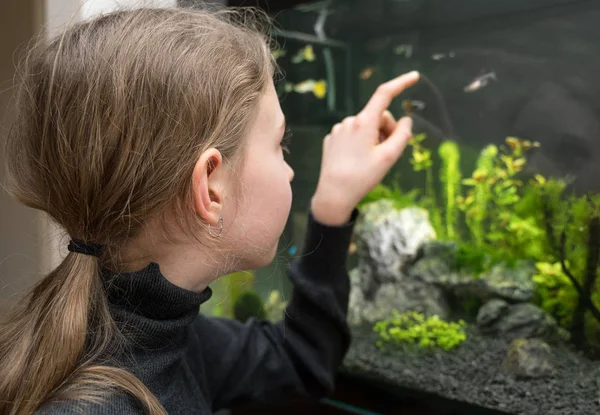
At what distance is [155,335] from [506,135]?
967 millimetres

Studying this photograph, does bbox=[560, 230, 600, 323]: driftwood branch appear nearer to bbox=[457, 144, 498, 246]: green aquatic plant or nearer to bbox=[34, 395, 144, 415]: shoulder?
bbox=[457, 144, 498, 246]: green aquatic plant

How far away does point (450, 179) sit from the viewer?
156cm

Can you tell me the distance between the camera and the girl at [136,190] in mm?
854

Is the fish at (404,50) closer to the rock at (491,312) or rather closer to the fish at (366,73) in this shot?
the fish at (366,73)

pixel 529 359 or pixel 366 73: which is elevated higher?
pixel 366 73

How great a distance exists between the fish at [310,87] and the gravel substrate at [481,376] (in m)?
0.74

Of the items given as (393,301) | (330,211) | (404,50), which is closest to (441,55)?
(404,50)

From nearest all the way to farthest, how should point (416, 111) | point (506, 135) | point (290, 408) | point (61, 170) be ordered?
1. point (61, 170)
2. point (506, 135)
3. point (416, 111)
4. point (290, 408)

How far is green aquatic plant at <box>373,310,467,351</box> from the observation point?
149cm

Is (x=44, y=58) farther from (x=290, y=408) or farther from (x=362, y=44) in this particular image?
(x=290, y=408)

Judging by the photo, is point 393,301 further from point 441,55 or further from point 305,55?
point 305,55

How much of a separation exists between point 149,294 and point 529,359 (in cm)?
87

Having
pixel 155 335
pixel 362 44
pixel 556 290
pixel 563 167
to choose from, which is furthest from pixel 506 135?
pixel 155 335

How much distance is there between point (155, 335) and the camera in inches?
37.6
